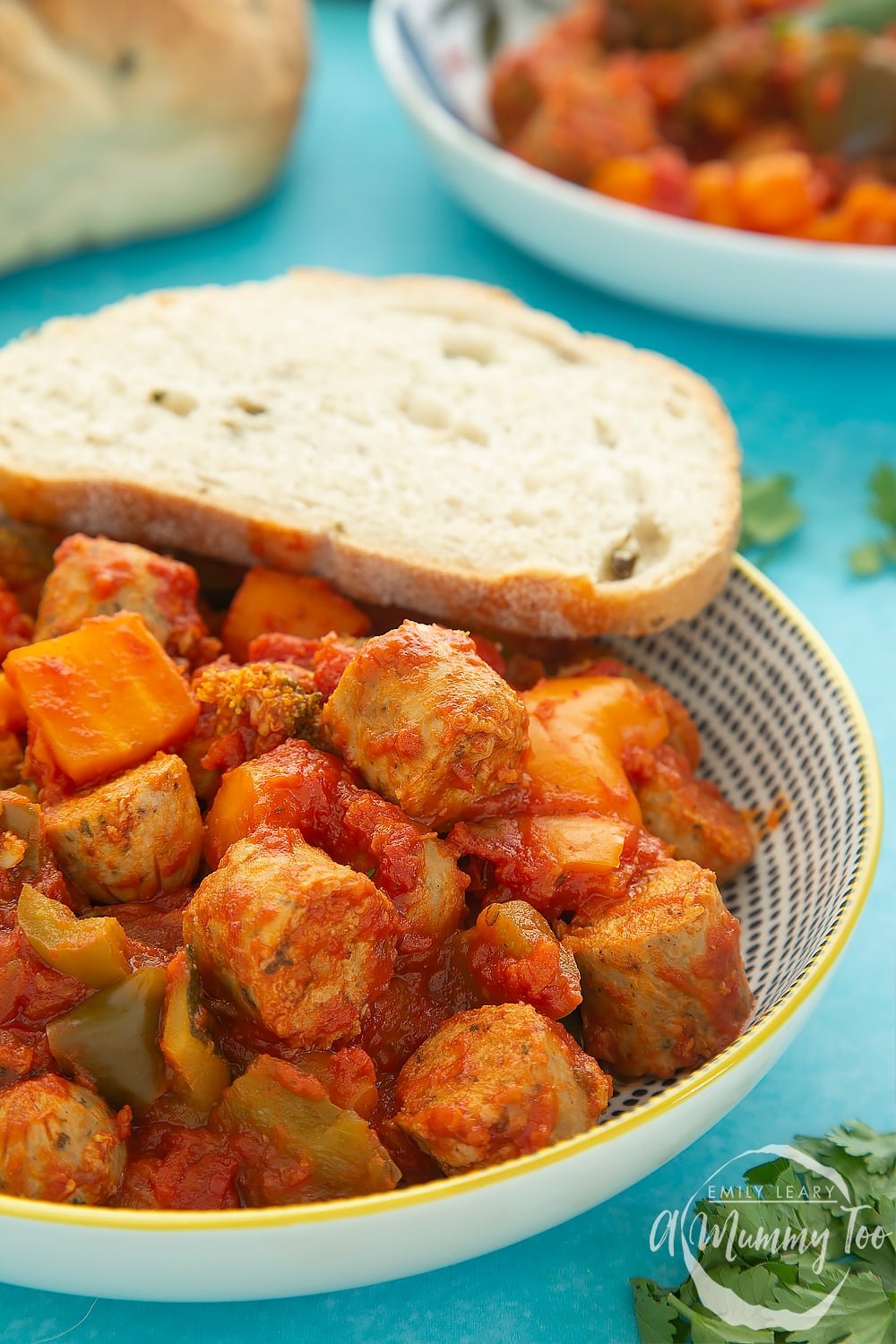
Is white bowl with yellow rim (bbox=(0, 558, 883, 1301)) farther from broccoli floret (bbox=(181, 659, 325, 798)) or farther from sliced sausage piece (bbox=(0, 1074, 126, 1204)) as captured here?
broccoli floret (bbox=(181, 659, 325, 798))

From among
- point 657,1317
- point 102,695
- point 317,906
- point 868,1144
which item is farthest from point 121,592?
point 868,1144

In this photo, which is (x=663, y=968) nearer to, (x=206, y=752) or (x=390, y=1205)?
(x=390, y=1205)

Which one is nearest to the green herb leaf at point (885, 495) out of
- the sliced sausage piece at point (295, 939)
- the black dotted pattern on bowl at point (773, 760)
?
the black dotted pattern on bowl at point (773, 760)

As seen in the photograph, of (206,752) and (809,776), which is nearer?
(206,752)

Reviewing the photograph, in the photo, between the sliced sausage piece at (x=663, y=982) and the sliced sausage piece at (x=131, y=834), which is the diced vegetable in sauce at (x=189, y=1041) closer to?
the sliced sausage piece at (x=131, y=834)

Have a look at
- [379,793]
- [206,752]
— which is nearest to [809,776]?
[379,793]

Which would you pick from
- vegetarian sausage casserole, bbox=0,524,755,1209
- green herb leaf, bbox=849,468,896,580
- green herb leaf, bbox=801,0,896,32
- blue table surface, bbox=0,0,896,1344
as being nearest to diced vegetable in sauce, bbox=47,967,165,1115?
vegetarian sausage casserole, bbox=0,524,755,1209

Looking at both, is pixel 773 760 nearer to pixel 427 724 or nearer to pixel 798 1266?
pixel 427 724
